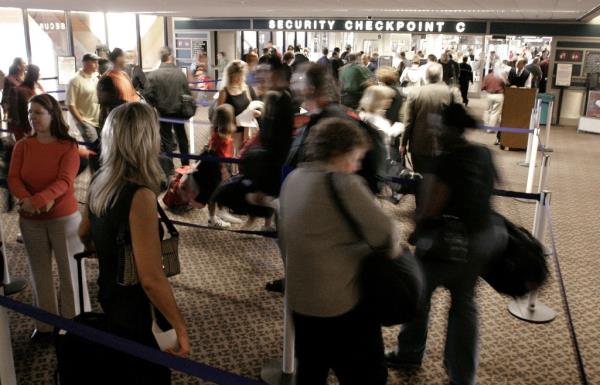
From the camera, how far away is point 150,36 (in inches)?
814

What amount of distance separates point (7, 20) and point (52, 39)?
Answer: 1.43 m

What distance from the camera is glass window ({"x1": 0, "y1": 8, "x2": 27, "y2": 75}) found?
614 inches

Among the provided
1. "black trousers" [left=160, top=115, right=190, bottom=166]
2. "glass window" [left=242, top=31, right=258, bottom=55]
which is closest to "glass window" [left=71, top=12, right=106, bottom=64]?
"glass window" [left=242, top=31, right=258, bottom=55]

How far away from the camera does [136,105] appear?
2309mm

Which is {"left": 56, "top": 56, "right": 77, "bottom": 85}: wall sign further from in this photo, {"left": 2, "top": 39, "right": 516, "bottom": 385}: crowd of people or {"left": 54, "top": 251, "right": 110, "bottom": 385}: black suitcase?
{"left": 54, "top": 251, "right": 110, "bottom": 385}: black suitcase

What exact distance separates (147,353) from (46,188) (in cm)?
178

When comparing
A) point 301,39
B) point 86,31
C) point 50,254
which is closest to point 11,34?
point 86,31

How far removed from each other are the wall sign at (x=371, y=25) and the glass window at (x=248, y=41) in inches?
126

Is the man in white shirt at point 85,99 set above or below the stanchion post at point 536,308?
above

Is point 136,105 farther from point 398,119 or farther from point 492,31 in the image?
point 492,31

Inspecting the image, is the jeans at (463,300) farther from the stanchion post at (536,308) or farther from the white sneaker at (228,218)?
the white sneaker at (228,218)

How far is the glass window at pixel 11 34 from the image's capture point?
614 inches

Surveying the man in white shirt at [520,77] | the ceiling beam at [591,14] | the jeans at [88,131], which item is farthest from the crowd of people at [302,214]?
the man in white shirt at [520,77]

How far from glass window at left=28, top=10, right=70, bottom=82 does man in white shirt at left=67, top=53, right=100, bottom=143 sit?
35.5ft
